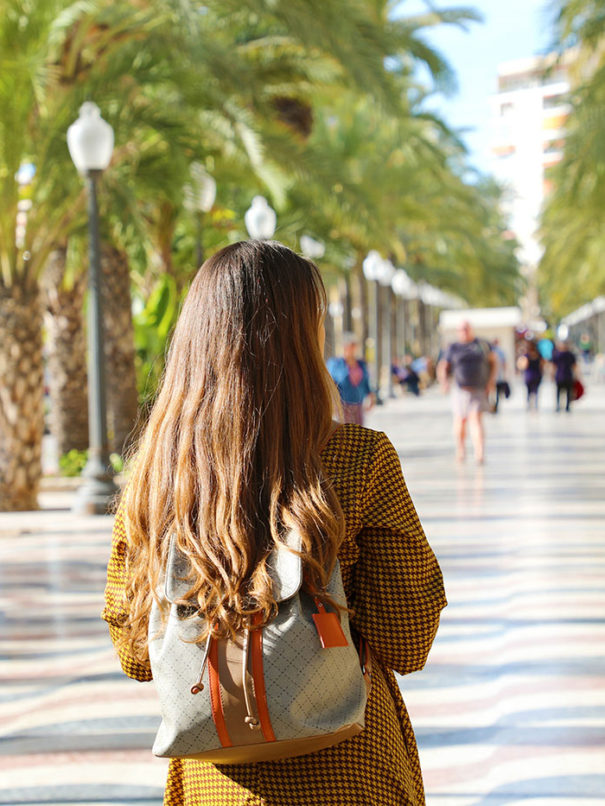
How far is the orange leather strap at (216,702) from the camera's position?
1.53 metres

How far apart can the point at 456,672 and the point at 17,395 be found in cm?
686

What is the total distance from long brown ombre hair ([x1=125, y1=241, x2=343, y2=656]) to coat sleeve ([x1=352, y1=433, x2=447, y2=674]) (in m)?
0.11

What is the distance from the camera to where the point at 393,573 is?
5.80ft

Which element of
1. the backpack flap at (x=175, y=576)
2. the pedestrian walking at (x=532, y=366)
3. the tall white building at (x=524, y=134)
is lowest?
the pedestrian walking at (x=532, y=366)

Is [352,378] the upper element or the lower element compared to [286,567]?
lower

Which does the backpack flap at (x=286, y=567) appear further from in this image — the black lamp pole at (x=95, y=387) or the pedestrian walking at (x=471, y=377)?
the pedestrian walking at (x=471, y=377)

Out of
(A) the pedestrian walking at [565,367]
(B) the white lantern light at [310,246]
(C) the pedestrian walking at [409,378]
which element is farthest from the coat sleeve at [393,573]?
(C) the pedestrian walking at [409,378]

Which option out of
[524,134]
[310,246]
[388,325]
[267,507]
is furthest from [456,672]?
[524,134]

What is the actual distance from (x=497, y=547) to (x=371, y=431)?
20.9ft

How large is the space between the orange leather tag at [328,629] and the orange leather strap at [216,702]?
0.15 m

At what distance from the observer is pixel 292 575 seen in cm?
158

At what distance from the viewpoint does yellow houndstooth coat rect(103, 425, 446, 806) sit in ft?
5.41

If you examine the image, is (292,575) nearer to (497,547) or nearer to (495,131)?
(497,547)

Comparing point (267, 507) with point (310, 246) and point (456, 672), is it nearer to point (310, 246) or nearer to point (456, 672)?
point (456, 672)
